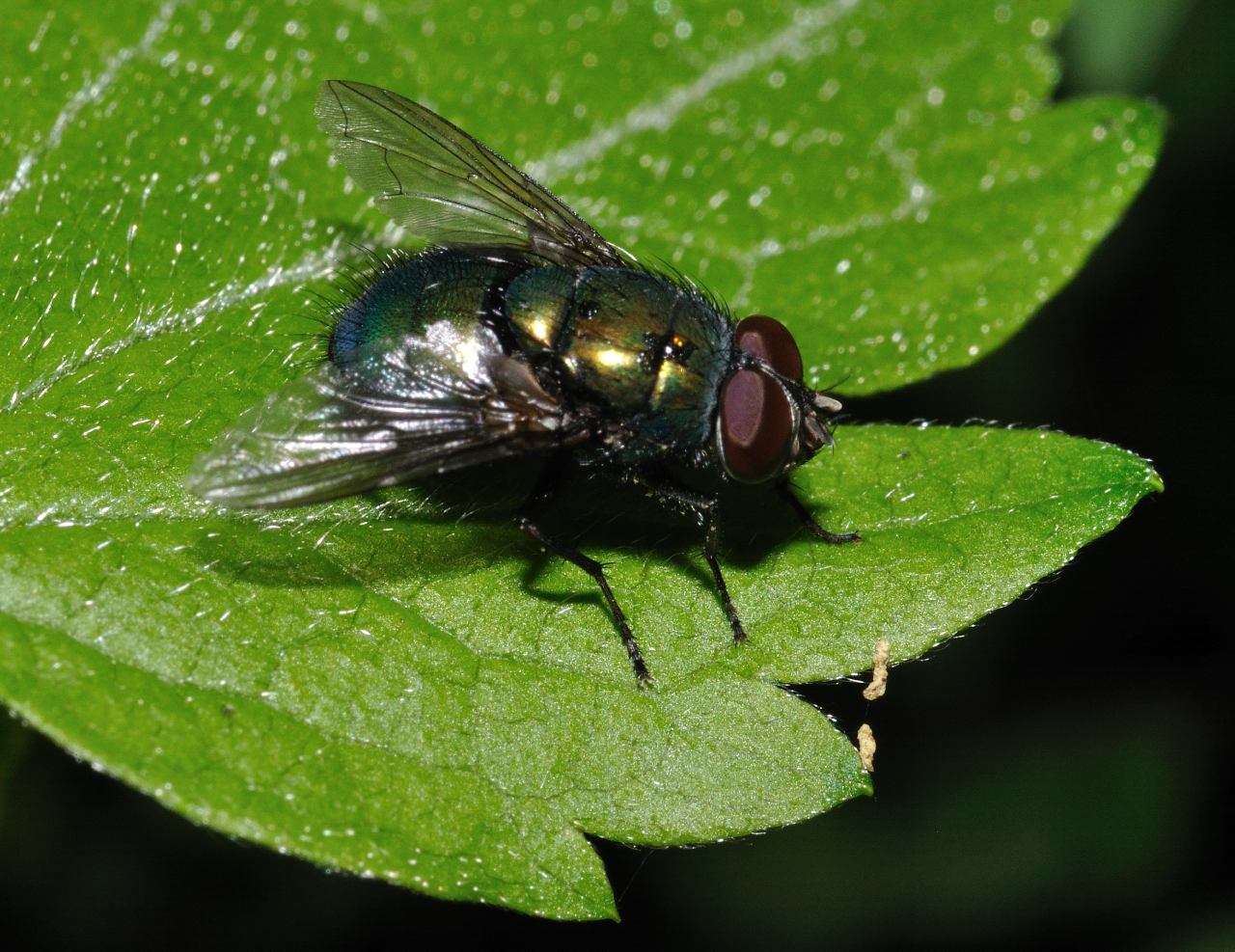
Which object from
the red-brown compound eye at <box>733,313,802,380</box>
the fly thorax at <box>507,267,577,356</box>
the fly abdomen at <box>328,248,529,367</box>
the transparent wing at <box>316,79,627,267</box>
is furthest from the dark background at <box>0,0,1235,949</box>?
the fly abdomen at <box>328,248,529,367</box>

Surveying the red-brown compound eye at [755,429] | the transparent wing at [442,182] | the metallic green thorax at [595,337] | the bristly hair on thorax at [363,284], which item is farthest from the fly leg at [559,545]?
the transparent wing at [442,182]

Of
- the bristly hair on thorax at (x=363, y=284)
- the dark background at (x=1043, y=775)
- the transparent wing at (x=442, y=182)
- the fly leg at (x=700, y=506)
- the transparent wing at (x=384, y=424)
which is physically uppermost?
the transparent wing at (x=442, y=182)

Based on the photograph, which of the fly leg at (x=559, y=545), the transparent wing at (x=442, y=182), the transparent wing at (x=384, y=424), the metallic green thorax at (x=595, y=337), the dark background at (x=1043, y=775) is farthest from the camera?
the dark background at (x=1043, y=775)

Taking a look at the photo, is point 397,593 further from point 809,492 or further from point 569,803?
point 809,492

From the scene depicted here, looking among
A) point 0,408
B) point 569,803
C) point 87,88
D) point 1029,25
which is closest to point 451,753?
point 569,803

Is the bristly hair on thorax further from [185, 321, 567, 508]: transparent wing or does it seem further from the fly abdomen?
[185, 321, 567, 508]: transparent wing

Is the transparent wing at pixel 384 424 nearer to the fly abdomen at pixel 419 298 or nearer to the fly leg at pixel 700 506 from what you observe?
the fly abdomen at pixel 419 298

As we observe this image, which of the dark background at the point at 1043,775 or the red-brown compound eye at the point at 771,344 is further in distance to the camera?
the dark background at the point at 1043,775
